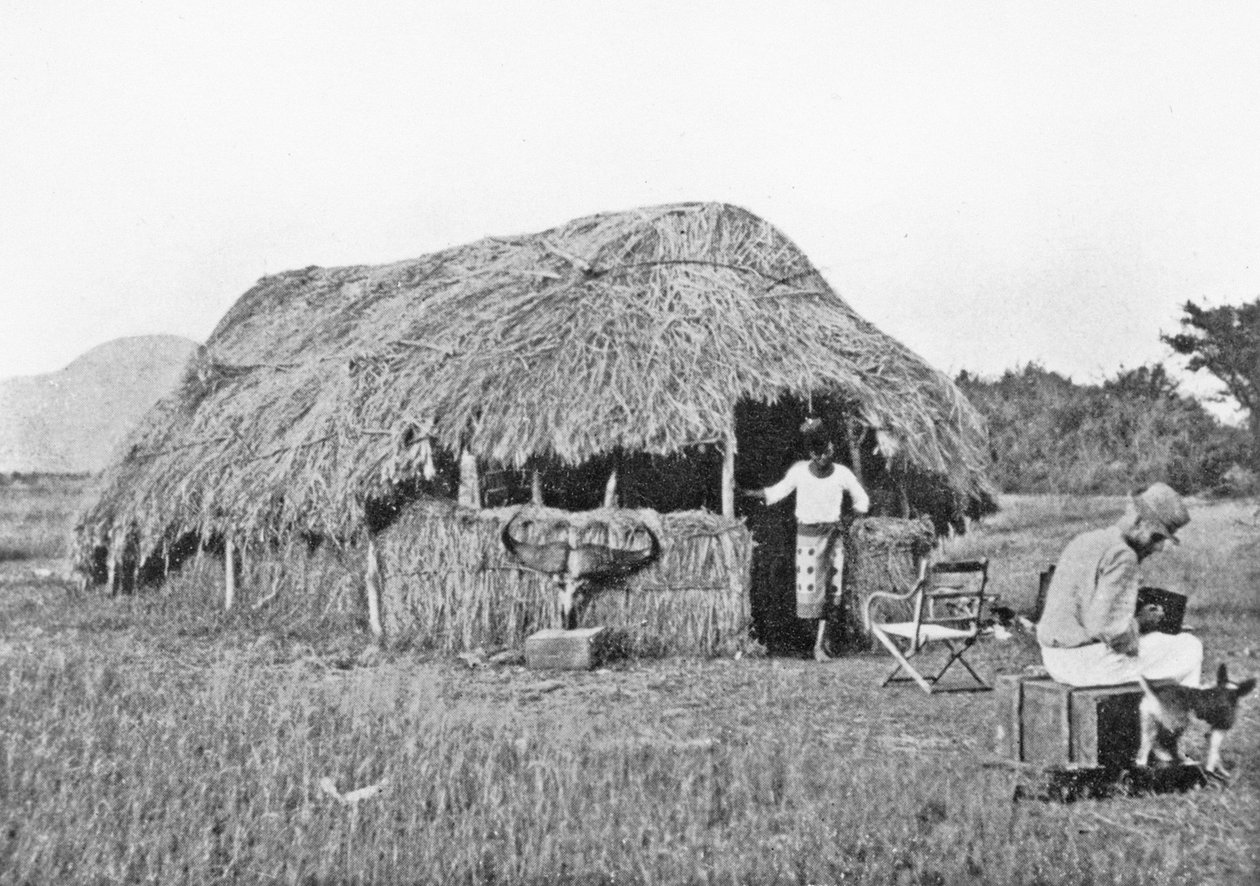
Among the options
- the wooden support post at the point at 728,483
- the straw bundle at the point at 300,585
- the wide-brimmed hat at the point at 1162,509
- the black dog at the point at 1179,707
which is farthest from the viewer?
the straw bundle at the point at 300,585

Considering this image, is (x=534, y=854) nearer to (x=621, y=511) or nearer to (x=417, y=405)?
(x=621, y=511)

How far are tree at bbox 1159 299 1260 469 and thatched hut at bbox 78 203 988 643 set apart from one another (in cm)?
667

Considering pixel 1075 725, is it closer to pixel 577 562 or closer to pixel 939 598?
pixel 939 598

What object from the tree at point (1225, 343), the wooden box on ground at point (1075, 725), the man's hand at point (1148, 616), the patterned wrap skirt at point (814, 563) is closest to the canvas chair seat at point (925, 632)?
the patterned wrap skirt at point (814, 563)

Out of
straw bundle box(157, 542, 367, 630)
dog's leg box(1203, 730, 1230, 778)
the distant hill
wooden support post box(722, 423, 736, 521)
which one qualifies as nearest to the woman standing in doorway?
wooden support post box(722, 423, 736, 521)

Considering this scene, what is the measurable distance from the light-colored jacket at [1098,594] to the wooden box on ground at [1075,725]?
0.90 feet

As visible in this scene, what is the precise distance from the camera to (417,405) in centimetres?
1227

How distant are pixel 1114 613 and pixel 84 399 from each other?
202 ft

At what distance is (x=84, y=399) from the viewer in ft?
196

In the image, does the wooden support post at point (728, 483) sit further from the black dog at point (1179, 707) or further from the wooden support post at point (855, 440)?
the black dog at point (1179, 707)

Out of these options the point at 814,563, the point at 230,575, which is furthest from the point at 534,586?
the point at 230,575

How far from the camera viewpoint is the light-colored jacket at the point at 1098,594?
6.11 metres

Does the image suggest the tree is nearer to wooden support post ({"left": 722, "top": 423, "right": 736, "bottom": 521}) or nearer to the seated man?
wooden support post ({"left": 722, "top": 423, "right": 736, "bottom": 521})

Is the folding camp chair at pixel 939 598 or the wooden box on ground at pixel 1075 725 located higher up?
the folding camp chair at pixel 939 598
